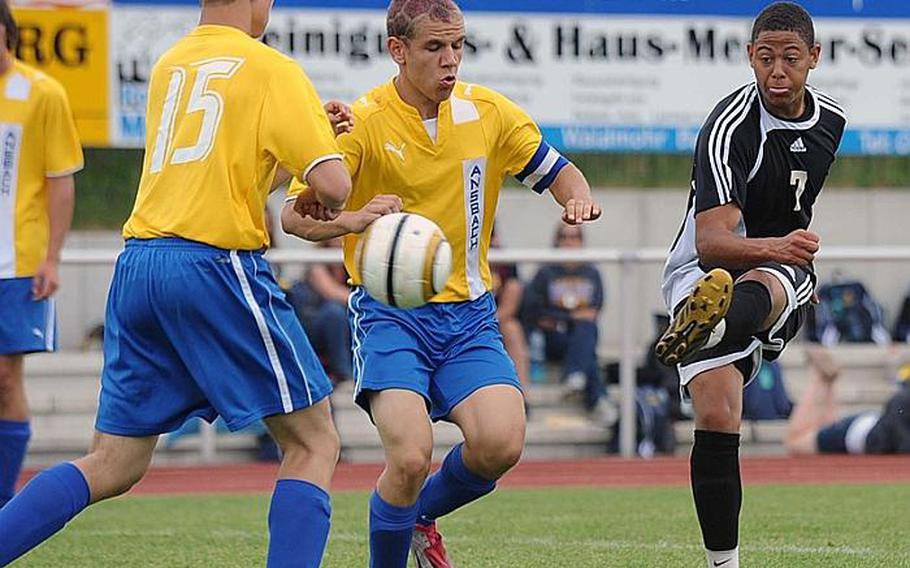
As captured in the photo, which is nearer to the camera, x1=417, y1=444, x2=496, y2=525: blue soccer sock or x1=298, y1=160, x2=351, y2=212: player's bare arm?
x1=298, y1=160, x2=351, y2=212: player's bare arm

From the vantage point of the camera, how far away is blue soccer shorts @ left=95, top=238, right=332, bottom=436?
4723 millimetres

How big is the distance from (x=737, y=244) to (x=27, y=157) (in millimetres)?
3682

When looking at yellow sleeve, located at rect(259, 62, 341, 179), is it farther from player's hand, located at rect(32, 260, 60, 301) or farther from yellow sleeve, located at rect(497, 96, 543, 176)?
player's hand, located at rect(32, 260, 60, 301)

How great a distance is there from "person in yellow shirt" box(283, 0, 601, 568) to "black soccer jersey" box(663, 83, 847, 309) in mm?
421

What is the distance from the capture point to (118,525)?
8.48 metres

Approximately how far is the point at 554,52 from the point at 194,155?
9.67 metres

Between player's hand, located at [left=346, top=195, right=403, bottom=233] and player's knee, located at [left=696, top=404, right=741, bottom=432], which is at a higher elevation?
player's hand, located at [left=346, top=195, right=403, bottom=233]

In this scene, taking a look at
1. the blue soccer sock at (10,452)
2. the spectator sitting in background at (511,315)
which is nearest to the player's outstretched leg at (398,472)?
the blue soccer sock at (10,452)

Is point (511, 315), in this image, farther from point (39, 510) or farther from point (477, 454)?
point (39, 510)

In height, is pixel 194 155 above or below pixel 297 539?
above

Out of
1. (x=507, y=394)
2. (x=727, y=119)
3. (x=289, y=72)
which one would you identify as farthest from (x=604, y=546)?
(x=289, y=72)

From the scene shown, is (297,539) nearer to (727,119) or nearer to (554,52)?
(727,119)

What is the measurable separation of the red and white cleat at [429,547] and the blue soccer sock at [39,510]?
5.26 ft

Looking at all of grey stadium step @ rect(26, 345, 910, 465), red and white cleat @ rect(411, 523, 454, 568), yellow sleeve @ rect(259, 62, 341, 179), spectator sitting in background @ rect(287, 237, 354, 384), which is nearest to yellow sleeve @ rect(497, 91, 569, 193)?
red and white cleat @ rect(411, 523, 454, 568)
